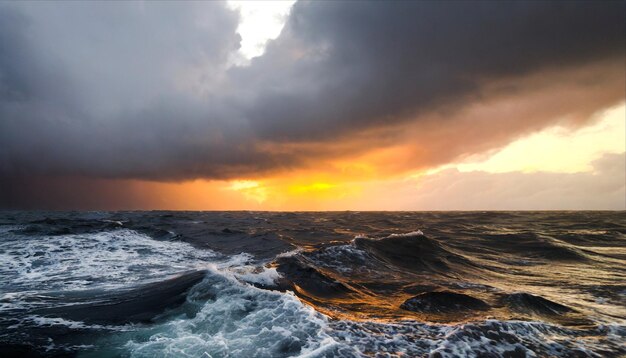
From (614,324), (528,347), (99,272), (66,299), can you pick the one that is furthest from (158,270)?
(614,324)

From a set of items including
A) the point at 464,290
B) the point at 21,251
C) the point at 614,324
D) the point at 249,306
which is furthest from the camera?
the point at 21,251

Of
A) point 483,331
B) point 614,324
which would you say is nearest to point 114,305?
point 483,331

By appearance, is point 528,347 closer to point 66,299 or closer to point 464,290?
point 464,290

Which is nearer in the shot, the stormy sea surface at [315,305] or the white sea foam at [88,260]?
the stormy sea surface at [315,305]

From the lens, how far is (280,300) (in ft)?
30.2

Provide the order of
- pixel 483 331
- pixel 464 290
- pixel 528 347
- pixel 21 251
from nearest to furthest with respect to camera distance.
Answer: pixel 528 347
pixel 483 331
pixel 464 290
pixel 21 251

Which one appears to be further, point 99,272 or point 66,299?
point 99,272

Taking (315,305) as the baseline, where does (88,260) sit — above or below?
above

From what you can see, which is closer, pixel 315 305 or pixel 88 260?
pixel 315 305

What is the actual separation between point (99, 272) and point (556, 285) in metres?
19.2

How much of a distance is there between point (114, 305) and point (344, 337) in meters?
7.18

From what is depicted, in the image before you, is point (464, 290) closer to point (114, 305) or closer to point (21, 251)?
point (114, 305)

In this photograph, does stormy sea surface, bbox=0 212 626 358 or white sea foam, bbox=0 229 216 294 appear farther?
white sea foam, bbox=0 229 216 294

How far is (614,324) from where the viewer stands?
25.9 ft
